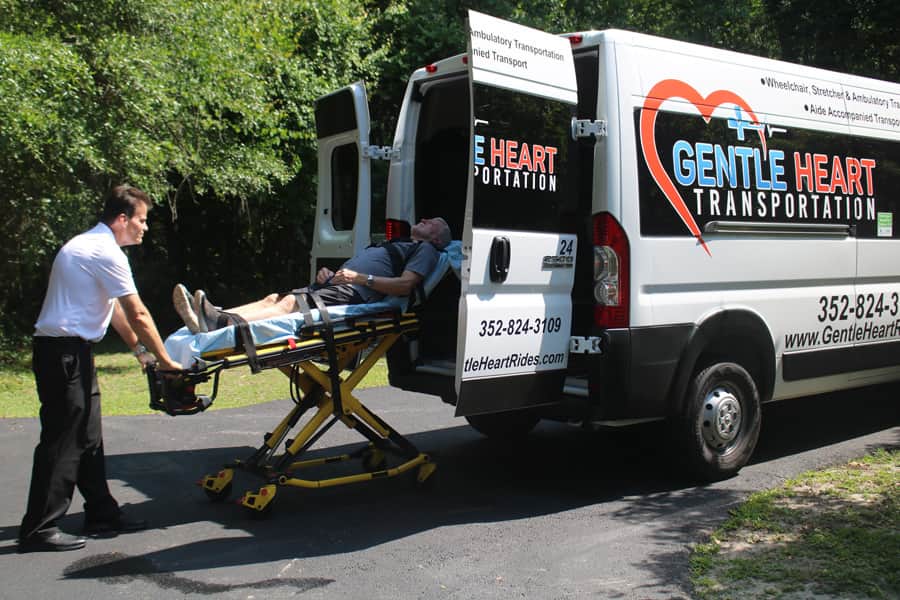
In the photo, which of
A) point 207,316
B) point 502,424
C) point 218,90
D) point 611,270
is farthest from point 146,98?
point 611,270

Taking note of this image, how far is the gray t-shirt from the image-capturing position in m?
5.97

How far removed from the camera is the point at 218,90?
11141 mm

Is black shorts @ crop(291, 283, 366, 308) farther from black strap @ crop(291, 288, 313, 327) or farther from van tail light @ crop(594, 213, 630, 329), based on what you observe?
van tail light @ crop(594, 213, 630, 329)

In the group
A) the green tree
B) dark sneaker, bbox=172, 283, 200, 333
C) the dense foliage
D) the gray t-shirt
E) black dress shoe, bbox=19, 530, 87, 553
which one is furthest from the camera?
the dense foliage

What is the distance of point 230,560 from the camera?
477 centimetres

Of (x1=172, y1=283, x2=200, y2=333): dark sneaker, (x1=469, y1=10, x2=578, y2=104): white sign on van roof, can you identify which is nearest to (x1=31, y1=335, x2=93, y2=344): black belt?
(x1=172, y1=283, x2=200, y2=333): dark sneaker

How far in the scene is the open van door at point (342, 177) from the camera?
22.7ft

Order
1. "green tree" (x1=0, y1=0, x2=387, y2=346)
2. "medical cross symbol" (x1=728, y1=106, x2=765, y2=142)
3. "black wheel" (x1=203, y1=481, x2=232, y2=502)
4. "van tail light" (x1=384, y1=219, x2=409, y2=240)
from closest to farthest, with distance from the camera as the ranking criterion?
1. "black wheel" (x1=203, y1=481, x2=232, y2=502)
2. "medical cross symbol" (x1=728, y1=106, x2=765, y2=142)
3. "van tail light" (x1=384, y1=219, x2=409, y2=240)
4. "green tree" (x1=0, y1=0, x2=387, y2=346)

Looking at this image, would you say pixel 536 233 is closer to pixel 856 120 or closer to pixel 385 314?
pixel 385 314

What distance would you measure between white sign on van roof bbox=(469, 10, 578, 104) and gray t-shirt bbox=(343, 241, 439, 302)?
1.32m

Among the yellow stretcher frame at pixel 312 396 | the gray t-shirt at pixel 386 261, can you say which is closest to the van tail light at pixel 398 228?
the gray t-shirt at pixel 386 261

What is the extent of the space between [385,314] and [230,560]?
176 centimetres

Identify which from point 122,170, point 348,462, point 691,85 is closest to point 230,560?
point 348,462

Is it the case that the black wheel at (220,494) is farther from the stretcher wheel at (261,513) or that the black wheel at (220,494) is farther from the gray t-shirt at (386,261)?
the gray t-shirt at (386,261)
